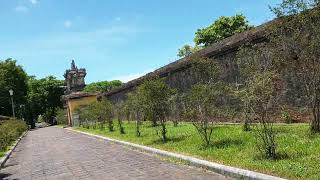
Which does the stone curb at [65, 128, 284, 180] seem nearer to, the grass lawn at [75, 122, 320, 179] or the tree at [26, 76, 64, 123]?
the grass lawn at [75, 122, 320, 179]

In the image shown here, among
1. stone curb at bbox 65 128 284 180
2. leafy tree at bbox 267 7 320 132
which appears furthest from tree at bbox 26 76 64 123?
leafy tree at bbox 267 7 320 132

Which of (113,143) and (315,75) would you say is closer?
(315,75)

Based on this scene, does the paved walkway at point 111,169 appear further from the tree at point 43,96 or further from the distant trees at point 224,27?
the tree at point 43,96

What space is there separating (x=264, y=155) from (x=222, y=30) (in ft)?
144

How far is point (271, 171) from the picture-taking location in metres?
8.25

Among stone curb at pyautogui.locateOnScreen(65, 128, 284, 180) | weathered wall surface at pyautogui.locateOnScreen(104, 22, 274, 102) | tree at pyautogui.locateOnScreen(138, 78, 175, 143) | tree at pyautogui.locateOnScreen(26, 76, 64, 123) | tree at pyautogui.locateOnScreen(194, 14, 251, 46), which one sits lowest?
stone curb at pyautogui.locateOnScreen(65, 128, 284, 180)

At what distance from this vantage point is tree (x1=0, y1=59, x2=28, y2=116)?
6919cm

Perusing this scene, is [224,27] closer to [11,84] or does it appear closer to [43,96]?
[11,84]

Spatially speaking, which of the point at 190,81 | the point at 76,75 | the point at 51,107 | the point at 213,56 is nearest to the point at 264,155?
the point at 213,56

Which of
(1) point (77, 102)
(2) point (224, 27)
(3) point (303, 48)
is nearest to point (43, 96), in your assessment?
(1) point (77, 102)

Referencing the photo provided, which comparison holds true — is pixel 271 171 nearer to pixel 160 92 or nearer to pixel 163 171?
pixel 163 171

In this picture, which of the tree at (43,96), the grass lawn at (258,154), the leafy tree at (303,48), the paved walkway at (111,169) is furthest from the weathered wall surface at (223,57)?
the tree at (43,96)

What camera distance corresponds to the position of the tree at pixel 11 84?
69.2 metres

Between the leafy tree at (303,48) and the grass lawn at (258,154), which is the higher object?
the leafy tree at (303,48)
